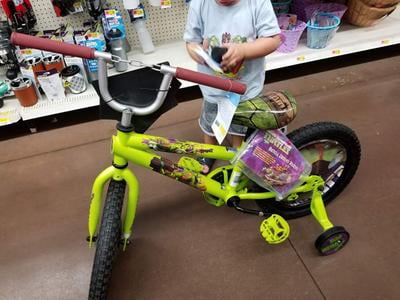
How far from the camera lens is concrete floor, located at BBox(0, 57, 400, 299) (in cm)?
114

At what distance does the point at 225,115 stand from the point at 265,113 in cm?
16

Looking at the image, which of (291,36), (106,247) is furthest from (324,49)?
(106,247)

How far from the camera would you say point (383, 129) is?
1733 mm

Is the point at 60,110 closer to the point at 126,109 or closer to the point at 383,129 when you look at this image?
the point at 126,109

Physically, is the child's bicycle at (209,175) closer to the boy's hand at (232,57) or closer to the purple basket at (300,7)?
the boy's hand at (232,57)

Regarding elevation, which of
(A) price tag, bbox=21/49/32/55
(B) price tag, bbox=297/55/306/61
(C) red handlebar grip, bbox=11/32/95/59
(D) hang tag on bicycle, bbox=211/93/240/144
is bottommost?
(B) price tag, bbox=297/55/306/61

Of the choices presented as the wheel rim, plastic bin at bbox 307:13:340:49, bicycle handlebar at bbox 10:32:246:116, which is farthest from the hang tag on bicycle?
plastic bin at bbox 307:13:340:49

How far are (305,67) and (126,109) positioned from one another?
1771 millimetres

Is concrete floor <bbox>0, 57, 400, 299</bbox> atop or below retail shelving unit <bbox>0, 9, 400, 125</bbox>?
below

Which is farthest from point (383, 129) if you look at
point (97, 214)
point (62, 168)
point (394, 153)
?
point (62, 168)

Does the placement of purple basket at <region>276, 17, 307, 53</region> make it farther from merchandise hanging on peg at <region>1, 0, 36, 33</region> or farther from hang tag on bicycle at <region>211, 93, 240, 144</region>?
merchandise hanging on peg at <region>1, 0, 36, 33</region>

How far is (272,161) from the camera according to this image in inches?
41.6

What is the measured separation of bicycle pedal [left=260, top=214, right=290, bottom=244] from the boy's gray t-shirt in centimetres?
46

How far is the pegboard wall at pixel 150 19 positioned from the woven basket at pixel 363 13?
1.18 meters
